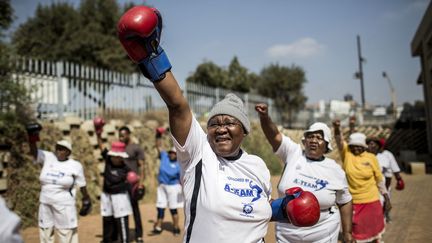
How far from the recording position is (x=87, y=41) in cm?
1773

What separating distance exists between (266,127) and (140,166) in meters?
4.25

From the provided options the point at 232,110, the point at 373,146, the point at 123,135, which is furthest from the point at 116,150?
the point at 373,146

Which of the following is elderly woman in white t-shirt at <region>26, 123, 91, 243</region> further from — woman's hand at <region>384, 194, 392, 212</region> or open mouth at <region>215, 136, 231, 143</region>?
woman's hand at <region>384, 194, 392, 212</region>

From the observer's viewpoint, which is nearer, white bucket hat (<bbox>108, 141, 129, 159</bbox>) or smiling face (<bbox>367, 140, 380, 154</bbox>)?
white bucket hat (<bbox>108, 141, 129, 159</bbox>)

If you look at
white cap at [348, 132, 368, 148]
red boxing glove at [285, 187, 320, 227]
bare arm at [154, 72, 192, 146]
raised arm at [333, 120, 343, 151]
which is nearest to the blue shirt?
raised arm at [333, 120, 343, 151]

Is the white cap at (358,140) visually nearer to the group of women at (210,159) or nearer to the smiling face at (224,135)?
the group of women at (210,159)

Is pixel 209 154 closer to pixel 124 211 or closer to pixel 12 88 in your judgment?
pixel 124 211

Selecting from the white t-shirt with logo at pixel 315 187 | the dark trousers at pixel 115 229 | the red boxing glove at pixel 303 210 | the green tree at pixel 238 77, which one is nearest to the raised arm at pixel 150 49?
the red boxing glove at pixel 303 210

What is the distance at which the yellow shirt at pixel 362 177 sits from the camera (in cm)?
512

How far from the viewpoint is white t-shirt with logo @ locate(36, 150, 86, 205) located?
495 cm

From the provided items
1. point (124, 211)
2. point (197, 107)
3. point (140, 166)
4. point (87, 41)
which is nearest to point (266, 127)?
point (124, 211)

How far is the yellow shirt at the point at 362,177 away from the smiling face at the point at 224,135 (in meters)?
3.40

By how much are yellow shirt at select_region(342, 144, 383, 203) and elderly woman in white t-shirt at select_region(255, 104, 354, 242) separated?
1.38 meters

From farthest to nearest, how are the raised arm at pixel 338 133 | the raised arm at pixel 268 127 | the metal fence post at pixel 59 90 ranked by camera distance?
the metal fence post at pixel 59 90 → the raised arm at pixel 338 133 → the raised arm at pixel 268 127
